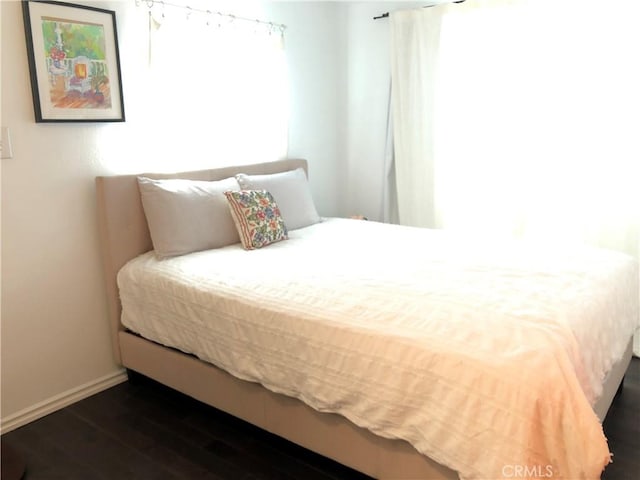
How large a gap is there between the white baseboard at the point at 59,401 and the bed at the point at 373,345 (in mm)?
151

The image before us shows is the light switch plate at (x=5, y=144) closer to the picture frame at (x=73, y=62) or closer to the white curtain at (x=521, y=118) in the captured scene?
the picture frame at (x=73, y=62)

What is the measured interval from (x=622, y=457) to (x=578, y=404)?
3.13 feet

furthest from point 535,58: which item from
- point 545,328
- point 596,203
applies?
point 545,328

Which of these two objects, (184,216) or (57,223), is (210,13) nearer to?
(184,216)

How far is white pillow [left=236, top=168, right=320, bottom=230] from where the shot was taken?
3082mm

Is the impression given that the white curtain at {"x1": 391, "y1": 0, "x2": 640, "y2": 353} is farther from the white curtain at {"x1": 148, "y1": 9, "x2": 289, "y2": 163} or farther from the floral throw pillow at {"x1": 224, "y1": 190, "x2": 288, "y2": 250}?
the floral throw pillow at {"x1": 224, "y1": 190, "x2": 288, "y2": 250}

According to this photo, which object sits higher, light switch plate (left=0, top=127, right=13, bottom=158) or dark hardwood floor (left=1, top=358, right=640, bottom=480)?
light switch plate (left=0, top=127, right=13, bottom=158)

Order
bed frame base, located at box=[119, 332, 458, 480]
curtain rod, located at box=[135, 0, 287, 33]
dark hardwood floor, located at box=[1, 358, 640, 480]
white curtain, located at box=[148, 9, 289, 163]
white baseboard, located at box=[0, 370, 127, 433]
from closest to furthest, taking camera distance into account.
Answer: bed frame base, located at box=[119, 332, 458, 480] < dark hardwood floor, located at box=[1, 358, 640, 480] < white baseboard, located at box=[0, 370, 127, 433] < curtain rod, located at box=[135, 0, 287, 33] < white curtain, located at box=[148, 9, 289, 163]

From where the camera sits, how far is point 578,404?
54.4 inches

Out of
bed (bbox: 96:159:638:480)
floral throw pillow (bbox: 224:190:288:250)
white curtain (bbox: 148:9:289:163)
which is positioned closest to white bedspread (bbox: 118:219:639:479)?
bed (bbox: 96:159:638:480)

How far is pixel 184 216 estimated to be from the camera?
8.68ft

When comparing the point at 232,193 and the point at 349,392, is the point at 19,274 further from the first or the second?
the point at 349,392

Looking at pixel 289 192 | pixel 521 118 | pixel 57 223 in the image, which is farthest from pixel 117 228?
pixel 521 118

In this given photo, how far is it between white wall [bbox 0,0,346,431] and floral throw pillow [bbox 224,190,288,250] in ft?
1.52
